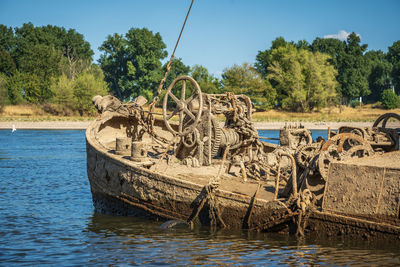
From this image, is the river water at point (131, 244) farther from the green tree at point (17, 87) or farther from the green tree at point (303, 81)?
the green tree at point (303, 81)

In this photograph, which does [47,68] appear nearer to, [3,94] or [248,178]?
[3,94]

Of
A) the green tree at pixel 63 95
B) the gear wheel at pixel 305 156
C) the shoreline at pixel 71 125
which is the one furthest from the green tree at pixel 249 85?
the gear wheel at pixel 305 156

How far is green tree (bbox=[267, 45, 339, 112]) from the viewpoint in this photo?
213ft

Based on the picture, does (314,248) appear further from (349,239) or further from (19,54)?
(19,54)

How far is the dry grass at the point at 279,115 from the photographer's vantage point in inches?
2251

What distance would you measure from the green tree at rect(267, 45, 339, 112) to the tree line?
5.5 inches

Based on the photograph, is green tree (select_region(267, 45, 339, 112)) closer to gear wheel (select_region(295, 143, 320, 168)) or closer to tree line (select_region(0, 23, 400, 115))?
tree line (select_region(0, 23, 400, 115))

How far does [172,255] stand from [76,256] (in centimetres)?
197

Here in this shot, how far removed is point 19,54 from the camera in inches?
2859

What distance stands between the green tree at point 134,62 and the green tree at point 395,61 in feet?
127

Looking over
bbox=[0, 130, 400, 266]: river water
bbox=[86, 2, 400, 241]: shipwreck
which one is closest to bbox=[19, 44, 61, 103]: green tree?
bbox=[0, 130, 400, 266]: river water

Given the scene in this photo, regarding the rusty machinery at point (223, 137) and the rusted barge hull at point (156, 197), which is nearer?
the rusted barge hull at point (156, 197)

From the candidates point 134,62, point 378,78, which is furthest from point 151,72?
point 378,78

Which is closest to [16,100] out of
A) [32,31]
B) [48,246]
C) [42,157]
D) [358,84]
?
[32,31]
